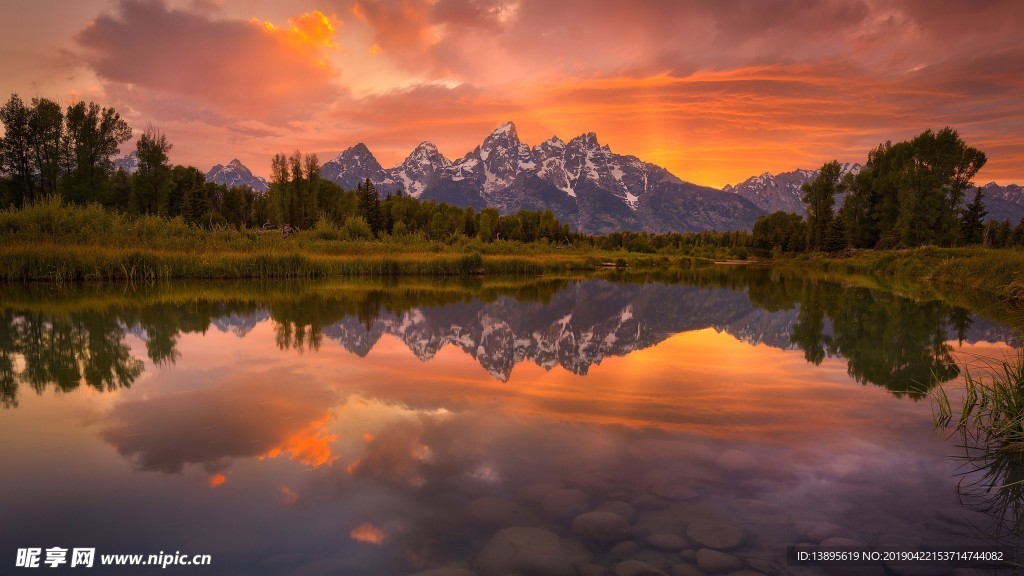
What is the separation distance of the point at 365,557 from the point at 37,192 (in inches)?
2769

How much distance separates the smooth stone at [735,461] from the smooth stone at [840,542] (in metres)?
1.27

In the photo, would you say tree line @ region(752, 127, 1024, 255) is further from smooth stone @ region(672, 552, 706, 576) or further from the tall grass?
smooth stone @ region(672, 552, 706, 576)

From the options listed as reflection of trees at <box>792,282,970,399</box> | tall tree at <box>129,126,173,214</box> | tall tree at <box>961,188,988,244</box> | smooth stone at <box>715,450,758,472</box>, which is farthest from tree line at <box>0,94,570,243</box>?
tall tree at <box>961,188,988,244</box>

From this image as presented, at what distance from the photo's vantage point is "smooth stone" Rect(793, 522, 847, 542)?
418cm

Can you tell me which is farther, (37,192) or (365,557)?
(37,192)


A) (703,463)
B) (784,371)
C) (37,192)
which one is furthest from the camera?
(37,192)

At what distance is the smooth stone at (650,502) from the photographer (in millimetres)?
4582

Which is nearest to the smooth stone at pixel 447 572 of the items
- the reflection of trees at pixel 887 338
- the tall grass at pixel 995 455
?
the tall grass at pixel 995 455

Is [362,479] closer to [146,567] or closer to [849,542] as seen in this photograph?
[146,567]

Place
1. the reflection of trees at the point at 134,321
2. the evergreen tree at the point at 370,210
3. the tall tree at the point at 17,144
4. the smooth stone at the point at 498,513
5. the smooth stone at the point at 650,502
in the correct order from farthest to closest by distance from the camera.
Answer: the evergreen tree at the point at 370,210 → the tall tree at the point at 17,144 → the reflection of trees at the point at 134,321 → the smooth stone at the point at 650,502 → the smooth stone at the point at 498,513

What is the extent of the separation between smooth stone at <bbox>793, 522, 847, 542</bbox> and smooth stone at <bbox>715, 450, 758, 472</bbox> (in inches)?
42.1

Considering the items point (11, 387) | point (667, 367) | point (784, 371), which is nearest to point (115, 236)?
point (11, 387)

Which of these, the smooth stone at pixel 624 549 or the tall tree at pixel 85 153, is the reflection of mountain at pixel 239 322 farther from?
the tall tree at pixel 85 153

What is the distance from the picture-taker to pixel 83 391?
7.81 meters
